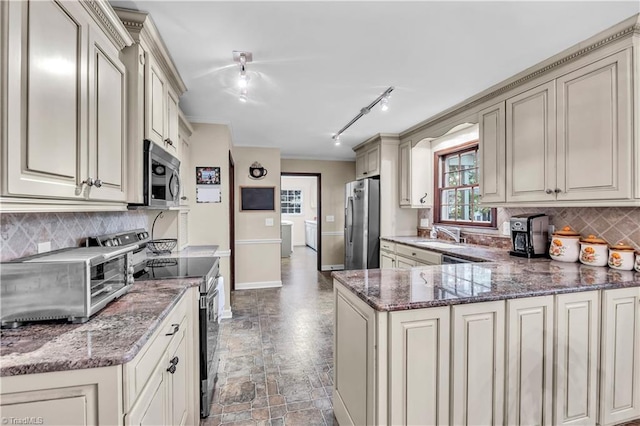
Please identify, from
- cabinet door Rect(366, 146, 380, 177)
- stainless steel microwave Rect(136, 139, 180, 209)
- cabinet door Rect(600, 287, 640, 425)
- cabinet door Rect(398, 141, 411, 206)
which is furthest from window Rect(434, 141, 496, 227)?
stainless steel microwave Rect(136, 139, 180, 209)

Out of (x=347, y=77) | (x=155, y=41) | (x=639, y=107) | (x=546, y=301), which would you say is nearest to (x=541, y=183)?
(x=639, y=107)

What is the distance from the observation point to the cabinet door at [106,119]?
4.17ft

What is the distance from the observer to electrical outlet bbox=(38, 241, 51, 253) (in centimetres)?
137

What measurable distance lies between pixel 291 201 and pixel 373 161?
557cm

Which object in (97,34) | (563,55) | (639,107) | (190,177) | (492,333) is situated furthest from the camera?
(190,177)

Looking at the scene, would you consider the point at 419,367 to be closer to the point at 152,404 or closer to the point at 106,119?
the point at 152,404

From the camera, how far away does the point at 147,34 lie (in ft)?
5.64

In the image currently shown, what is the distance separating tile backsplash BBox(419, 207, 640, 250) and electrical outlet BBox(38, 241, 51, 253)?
11.5 feet

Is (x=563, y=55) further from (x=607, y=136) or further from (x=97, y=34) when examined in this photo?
(x=97, y=34)

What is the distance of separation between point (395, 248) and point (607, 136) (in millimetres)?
2475

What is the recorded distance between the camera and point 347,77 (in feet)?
8.04

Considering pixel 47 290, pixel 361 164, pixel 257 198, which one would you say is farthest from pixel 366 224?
pixel 47 290

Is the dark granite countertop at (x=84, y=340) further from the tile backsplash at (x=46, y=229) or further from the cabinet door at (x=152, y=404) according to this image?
the tile backsplash at (x=46, y=229)

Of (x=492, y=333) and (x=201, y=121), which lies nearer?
(x=492, y=333)
